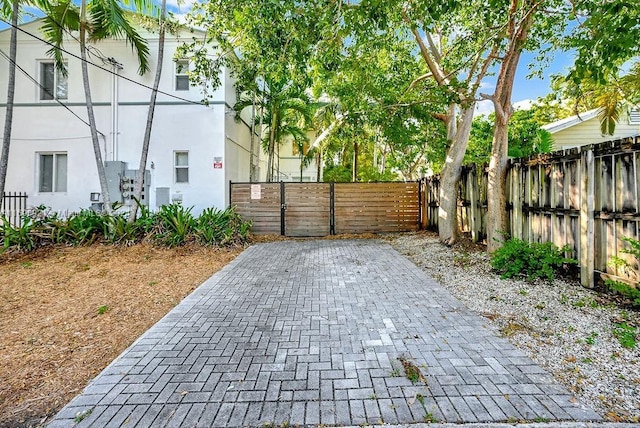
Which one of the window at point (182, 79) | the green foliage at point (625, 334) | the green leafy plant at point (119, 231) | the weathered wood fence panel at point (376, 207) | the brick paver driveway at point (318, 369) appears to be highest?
the window at point (182, 79)

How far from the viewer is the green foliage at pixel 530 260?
4.88m

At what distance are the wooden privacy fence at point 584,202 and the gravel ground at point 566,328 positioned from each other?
0.57 meters

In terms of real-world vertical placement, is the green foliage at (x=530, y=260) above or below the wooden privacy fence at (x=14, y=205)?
below

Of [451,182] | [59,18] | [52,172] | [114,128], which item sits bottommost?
[451,182]

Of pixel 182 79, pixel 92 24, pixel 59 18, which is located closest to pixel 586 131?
pixel 182 79

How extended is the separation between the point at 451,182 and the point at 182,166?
8284 mm

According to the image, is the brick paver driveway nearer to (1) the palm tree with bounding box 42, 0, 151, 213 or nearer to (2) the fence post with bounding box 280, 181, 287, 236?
(2) the fence post with bounding box 280, 181, 287, 236

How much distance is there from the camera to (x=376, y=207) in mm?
11250

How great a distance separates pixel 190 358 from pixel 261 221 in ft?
26.7

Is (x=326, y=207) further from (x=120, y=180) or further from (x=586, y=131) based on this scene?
(x=586, y=131)

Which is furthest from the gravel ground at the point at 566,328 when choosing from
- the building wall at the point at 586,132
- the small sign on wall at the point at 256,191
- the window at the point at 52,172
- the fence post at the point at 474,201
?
the building wall at the point at 586,132

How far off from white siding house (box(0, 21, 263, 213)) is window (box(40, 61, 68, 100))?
8 centimetres

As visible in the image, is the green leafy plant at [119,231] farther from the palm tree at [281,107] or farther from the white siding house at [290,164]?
the white siding house at [290,164]

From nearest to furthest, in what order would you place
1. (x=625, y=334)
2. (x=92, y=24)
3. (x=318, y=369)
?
(x=318, y=369) < (x=625, y=334) < (x=92, y=24)
